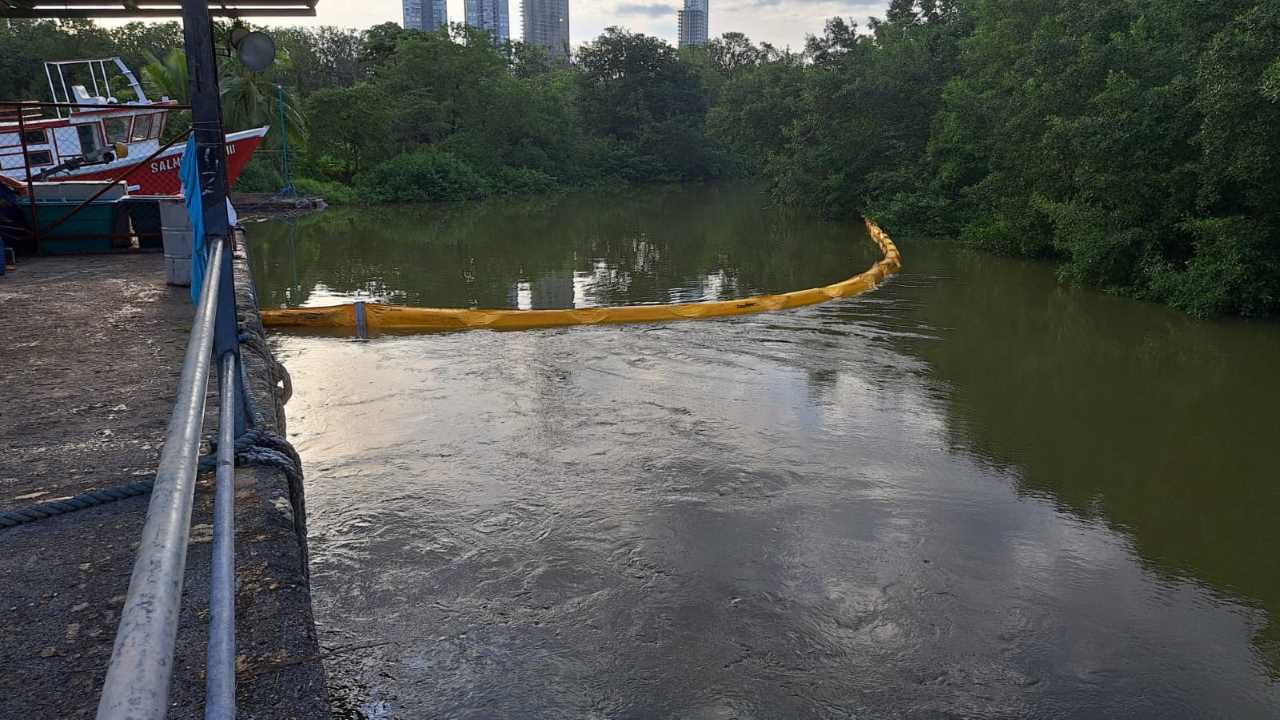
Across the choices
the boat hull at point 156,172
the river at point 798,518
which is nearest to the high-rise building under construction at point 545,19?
the boat hull at point 156,172

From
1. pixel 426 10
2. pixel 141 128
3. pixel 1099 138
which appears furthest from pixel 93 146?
pixel 426 10

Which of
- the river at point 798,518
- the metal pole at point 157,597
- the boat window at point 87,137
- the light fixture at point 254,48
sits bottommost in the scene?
the river at point 798,518

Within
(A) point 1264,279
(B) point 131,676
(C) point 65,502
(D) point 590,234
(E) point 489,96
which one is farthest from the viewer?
(E) point 489,96

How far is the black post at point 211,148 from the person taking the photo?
3.82m

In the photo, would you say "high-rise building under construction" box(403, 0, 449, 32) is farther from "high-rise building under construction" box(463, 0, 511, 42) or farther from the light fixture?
the light fixture

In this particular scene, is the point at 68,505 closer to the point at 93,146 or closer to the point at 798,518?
the point at 798,518

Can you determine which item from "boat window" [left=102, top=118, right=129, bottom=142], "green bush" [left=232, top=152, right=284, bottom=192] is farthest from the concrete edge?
"green bush" [left=232, top=152, right=284, bottom=192]

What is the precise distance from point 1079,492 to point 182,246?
741cm

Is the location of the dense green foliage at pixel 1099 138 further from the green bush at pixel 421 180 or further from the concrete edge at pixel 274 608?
the green bush at pixel 421 180

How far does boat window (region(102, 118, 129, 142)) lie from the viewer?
19.7 metres

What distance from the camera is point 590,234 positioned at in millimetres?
23750

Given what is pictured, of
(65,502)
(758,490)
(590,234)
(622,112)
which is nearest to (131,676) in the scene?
(65,502)

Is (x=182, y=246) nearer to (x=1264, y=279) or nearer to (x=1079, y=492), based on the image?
(x=1079, y=492)

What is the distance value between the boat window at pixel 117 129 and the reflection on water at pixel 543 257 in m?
3.46
